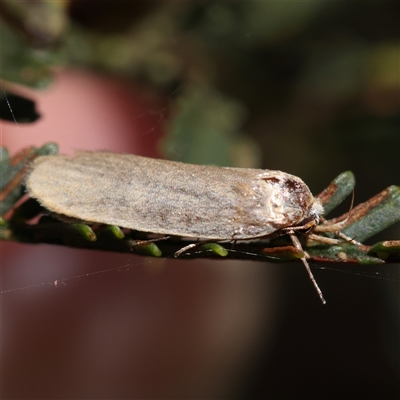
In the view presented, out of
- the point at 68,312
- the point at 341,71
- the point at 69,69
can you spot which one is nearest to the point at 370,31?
the point at 341,71

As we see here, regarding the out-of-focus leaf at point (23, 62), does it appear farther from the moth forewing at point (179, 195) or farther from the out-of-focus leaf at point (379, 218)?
the out-of-focus leaf at point (379, 218)

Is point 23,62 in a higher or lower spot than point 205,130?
higher

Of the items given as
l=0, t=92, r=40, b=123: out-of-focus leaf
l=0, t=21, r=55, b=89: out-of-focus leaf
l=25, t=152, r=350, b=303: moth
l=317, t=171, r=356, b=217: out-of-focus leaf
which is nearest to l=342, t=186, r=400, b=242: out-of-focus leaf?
l=317, t=171, r=356, b=217: out-of-focus leaf

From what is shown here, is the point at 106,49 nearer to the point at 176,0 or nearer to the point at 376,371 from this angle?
the point at 176,0

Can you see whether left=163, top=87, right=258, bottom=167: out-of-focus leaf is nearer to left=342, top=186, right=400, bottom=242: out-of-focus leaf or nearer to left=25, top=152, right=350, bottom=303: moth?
left=25, top=152, right=350, bottom=303: moth

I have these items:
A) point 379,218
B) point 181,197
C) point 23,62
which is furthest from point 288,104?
point 379,218

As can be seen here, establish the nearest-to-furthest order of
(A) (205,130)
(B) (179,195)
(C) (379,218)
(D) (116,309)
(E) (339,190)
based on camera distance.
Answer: (C) (379,218) → (E) (339,190) → (B) (179,195) → (A) (205,130) → (D) (116,309)

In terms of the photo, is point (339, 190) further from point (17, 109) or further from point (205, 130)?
point (17, 109)
